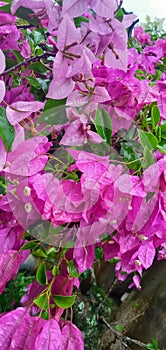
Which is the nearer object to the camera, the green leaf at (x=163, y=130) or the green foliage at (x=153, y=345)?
the green leaf at (x=163, y=130)

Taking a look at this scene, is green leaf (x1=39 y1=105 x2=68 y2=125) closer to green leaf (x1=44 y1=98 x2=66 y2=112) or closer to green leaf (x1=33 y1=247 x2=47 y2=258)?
green leaf (x1=44 y1=98 x2=66 y2=112)

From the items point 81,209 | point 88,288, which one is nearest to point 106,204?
point 81,209

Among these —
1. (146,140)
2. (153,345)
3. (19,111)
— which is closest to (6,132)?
(19,111)

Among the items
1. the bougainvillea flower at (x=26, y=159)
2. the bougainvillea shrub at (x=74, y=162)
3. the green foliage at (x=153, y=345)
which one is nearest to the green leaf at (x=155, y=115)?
the bougainvillea shrub at (x=74, y=162)

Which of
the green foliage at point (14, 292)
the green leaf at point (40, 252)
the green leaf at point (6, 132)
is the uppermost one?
the green leaf at point (6, 132)

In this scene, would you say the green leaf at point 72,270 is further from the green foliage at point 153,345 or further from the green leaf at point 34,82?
the green foliage at point 153,345

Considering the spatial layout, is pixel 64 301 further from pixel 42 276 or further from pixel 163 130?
pixel 163 130

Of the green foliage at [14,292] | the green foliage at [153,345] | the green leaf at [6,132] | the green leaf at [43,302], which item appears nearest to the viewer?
the green leaf at [6,132]
